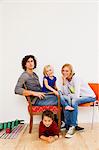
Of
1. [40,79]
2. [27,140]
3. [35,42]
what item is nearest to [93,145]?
[27,140]

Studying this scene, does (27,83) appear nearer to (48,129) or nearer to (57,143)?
(48,129)

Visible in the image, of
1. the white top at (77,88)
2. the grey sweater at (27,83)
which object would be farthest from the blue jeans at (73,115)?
the grey sweater at (27,83)

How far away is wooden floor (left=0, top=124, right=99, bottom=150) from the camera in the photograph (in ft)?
9.83

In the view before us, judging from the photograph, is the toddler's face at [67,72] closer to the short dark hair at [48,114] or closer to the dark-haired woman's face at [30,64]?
the dark-haired woman's face at [30,64]

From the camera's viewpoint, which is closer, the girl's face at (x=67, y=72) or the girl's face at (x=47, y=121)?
the girl's face at (x=47, y=121)

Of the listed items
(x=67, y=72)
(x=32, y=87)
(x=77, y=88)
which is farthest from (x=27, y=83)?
(x=77, y=88)

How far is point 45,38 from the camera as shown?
4453mm

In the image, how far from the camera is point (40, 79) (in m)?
4.45

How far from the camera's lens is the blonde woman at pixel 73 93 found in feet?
12.3

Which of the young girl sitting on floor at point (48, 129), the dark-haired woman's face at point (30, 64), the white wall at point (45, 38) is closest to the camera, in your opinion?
the young girl sitting on floor at point (48, 129)

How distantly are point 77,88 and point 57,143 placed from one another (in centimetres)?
99

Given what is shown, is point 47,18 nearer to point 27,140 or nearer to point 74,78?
point 74,78

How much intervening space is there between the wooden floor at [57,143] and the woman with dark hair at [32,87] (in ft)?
1.60

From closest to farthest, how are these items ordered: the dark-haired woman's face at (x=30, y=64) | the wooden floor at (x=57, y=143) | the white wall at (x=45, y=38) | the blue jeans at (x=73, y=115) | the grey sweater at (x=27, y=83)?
the wooden floor at (x=57, y=143) → the blue jeans at (x=73, y=115) → the grey sweater at (x=27, y=83) → the dark-haired woman's face at (x=30, y=64) → the white wall at (x=45, y=38)
